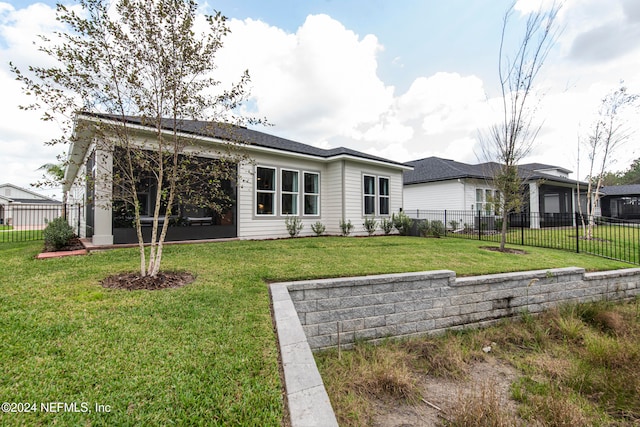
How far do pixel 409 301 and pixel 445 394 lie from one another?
136 centimetres

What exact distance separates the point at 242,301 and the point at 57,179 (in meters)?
3.08

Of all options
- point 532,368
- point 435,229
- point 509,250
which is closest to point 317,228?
point 435,229

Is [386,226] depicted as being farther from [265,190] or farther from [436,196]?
[436,196]

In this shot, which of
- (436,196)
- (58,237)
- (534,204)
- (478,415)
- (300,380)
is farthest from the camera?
(534,204)

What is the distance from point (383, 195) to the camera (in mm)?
12141

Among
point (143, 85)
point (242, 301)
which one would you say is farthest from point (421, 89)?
point (242, 301)

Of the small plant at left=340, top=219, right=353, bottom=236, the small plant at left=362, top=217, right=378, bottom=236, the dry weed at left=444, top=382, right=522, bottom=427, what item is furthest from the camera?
the small plant at left=362, top=217, right=378, bottom=236

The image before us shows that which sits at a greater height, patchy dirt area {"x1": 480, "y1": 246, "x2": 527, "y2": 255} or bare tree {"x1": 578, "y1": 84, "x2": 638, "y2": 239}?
bare tree {"x1": 578, "y1": 84, "x2": 638, "y2": 239}

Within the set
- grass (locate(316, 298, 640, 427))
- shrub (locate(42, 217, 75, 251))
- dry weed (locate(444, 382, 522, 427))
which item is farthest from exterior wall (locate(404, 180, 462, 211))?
shrub (locate(42, 217, 75, 251))

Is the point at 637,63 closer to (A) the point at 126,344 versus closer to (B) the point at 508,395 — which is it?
(B) the point at 508,395

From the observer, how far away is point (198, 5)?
3.80 meters

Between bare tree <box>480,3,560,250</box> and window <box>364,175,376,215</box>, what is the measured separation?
179 inches

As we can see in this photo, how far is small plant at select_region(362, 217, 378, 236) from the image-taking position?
36.5 feet

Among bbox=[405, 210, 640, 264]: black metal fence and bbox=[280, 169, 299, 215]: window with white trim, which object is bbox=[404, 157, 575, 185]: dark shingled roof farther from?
bbox=[280, 169, 299, 215]: window with white trim
